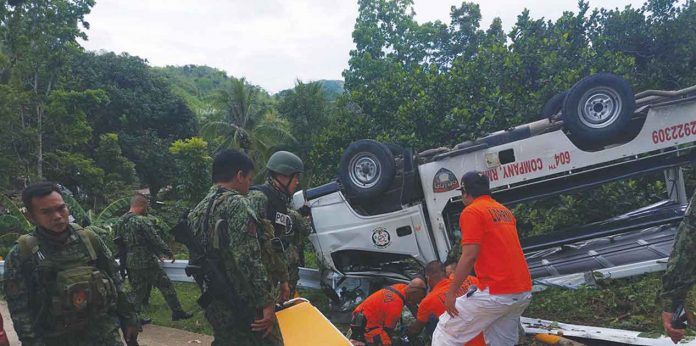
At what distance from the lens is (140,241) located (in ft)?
19.4

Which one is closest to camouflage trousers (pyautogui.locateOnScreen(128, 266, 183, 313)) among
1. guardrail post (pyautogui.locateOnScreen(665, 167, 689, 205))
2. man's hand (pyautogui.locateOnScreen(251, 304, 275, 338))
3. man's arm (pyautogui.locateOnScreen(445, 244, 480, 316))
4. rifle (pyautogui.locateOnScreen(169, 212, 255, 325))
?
rifle (pyautogui.locateOnScreen(169, 212, 255, 325))

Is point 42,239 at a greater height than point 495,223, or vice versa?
point 42,239

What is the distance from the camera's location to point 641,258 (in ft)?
18.3

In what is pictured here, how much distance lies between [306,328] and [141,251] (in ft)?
11.7

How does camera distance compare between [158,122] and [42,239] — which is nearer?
[42,239]

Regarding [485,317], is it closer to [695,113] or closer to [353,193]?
[353,193]

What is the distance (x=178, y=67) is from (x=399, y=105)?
74.8 meters

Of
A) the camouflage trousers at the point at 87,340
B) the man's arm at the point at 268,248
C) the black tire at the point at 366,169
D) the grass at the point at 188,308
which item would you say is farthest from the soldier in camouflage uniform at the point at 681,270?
the grass at the point at 188,308

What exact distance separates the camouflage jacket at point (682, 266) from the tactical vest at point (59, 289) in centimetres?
283

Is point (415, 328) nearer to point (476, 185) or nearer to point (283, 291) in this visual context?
point (283, 291)

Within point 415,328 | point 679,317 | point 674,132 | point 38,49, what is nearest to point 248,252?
point 415,328

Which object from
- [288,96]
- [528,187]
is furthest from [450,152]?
[288,96]

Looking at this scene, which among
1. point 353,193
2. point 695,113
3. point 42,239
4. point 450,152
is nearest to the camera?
point 42,239

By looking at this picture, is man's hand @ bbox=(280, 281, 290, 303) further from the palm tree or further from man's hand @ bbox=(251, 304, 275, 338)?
the palm tree
